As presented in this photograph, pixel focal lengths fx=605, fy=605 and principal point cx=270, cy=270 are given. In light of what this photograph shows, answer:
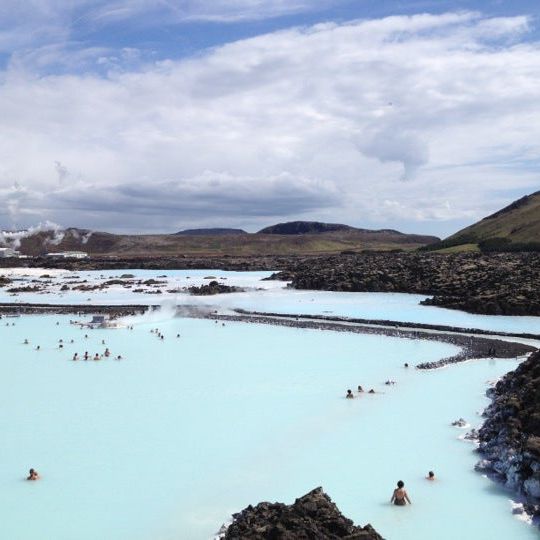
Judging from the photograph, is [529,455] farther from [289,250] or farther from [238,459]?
[289,250]

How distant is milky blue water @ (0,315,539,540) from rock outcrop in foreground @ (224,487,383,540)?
5.43 ft

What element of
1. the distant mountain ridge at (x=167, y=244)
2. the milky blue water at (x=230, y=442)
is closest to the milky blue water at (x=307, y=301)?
the milky blue water at (x=230, y=442)

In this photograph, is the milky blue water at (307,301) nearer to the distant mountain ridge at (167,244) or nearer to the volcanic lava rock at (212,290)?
the volcanic lava rock at (212,290)

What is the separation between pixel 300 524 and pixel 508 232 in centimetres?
10065

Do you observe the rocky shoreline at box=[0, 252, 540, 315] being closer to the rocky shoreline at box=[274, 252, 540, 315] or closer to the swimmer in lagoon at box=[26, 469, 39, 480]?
the rocky shoreline at box=[274, 252, 540, 315]

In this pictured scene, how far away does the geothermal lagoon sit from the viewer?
10922 mm

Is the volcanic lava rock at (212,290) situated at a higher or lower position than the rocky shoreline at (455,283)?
lower

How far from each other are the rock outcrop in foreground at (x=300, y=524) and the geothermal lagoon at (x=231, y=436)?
180 cm

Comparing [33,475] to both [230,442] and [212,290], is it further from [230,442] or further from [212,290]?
[212,290]

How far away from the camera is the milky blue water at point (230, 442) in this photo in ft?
35.7

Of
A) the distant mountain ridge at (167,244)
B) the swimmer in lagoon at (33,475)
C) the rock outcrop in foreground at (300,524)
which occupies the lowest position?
the swimmer in lagoon at (33,475)

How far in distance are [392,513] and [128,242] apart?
153 m

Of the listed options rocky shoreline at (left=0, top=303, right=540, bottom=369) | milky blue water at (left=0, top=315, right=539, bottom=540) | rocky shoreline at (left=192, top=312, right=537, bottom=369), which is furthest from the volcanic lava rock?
milky blue water at (left=0, top=315, right=539, bottom=540)

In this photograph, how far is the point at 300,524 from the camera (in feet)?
27.3
